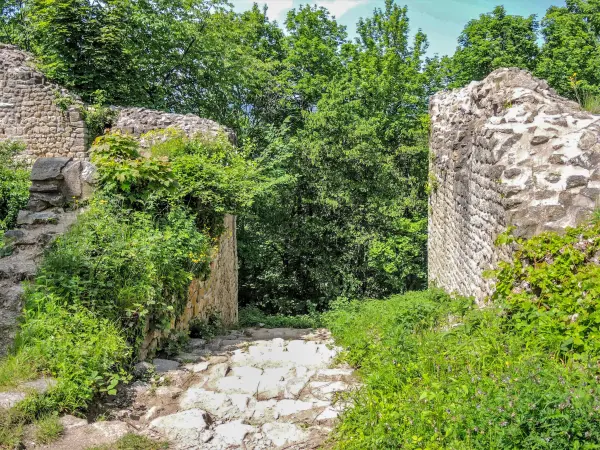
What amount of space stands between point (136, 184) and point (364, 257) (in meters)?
11.3

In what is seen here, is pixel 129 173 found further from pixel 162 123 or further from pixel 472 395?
pixel 472 395

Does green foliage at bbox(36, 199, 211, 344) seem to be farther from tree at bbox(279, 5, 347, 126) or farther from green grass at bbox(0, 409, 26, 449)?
tree at bbox(279, 5, 347, 126)

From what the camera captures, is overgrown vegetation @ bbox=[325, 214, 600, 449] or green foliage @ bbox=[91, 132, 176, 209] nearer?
overgrown vegetation @ bbox=[325, 214, 600, 449]

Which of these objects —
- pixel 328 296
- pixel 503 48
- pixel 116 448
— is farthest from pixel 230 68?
pixel 116 448

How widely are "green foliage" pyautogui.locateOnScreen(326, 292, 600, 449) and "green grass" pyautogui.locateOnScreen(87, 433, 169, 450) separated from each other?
1241mm

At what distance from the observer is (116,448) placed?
3383mm

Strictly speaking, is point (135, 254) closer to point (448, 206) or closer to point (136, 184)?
point (136, 184)

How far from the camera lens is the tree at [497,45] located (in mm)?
18547

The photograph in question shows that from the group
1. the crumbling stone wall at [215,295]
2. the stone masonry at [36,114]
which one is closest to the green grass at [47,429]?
the crumbling stone wall at [215,295]

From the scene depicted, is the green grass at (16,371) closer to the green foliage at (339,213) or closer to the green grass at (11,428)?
the green grass at (11,428)

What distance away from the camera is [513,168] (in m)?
4.80

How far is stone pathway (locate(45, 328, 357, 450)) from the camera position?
12.0 feet

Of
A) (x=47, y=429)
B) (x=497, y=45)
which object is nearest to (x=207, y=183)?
(x=47, y=429)

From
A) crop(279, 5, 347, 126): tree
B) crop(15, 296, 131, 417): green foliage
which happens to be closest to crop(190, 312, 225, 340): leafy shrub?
crop(15, 296, 131, 417): green foliage
